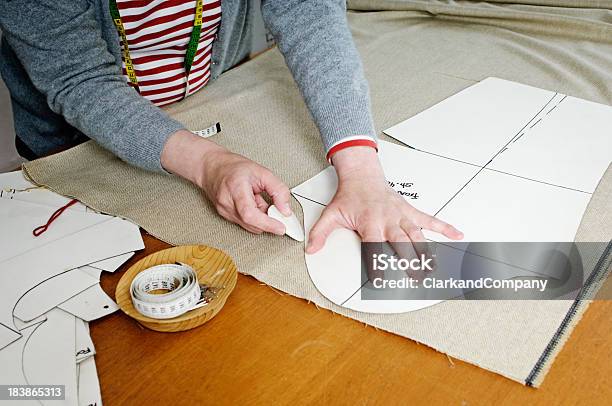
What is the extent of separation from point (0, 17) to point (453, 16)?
104 centimetres

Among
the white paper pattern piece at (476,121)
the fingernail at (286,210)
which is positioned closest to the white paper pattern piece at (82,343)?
the fingernail at (286,210)

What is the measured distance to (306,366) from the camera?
27.8 inches

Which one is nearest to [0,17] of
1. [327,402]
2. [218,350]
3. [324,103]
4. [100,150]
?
[100,150]

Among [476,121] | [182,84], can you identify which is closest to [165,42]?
[182,84]

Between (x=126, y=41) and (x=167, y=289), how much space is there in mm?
528

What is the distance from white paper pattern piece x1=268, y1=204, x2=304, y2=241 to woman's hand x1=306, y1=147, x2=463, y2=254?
26 mm

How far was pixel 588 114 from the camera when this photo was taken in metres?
1.15

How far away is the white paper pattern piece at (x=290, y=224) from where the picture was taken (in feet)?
2.91

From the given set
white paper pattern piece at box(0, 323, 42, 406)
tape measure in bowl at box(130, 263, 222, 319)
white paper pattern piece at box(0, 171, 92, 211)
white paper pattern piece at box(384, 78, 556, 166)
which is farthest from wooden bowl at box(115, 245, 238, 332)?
white paper pattern piece at box(384, 78, 556, 166)

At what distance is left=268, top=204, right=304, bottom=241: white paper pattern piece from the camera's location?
887 millimetres

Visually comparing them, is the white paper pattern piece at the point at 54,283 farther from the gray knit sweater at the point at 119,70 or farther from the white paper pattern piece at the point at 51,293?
the gray knit sweater at the point at 119,70

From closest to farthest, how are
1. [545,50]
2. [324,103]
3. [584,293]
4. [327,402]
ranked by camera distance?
[327,402] → [584,293] → [324,103] → [545,50]

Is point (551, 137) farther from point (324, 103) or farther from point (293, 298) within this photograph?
point (293, 298)

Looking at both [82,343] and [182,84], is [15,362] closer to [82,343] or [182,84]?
[82,343]
